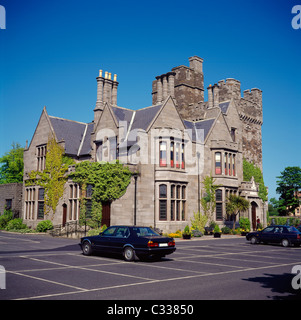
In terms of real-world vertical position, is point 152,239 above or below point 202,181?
below

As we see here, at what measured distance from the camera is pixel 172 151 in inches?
1265

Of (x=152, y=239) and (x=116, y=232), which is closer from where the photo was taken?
(x=152, y=239)

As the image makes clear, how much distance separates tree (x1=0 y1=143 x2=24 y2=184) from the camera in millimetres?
59406

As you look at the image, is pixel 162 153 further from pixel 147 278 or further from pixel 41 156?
pixel 147 278

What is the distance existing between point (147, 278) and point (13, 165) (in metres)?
54.0

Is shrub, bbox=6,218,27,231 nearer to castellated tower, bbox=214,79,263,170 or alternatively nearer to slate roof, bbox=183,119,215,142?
slate roof, bbox=183,119,215,142

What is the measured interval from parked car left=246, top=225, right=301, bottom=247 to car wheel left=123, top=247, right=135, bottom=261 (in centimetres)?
1335

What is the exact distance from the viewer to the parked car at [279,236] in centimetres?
2344

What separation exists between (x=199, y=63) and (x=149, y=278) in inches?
1979

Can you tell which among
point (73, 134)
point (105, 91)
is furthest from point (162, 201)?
point (73, 134)

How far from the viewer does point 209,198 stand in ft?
114

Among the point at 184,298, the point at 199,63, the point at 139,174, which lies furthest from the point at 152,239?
the point at 199,63

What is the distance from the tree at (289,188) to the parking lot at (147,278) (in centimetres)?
6121
